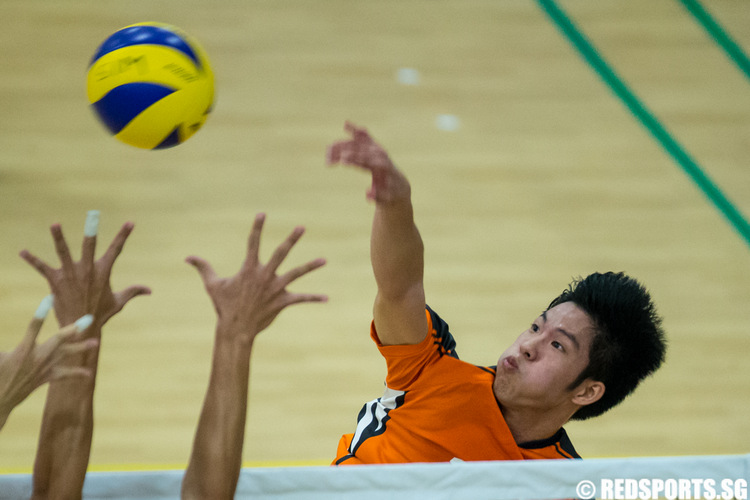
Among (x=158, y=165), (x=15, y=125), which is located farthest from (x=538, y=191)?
(x=15, y=125)

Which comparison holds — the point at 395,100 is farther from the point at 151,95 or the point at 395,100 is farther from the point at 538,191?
the point at 151,95

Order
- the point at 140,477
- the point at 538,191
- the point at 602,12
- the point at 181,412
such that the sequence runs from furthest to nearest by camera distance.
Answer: the point at 602,12, the point at 538,191, the point at 181,412, the point at 140,477

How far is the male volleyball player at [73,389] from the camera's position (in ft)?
6.16

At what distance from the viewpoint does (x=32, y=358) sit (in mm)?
1783

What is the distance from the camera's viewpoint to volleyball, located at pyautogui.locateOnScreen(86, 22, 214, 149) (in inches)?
119

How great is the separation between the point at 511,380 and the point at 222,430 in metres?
1.37

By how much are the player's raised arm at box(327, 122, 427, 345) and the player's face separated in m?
0.38

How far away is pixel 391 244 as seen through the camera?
101 inches

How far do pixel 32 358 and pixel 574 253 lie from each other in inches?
163

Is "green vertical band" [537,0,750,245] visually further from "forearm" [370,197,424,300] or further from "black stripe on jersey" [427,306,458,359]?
"forearm" [370,197,424,300]

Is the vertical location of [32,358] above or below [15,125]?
below

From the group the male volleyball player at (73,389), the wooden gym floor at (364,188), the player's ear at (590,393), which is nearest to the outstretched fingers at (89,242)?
the male volleyball player at (73,389)

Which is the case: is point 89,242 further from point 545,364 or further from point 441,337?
point 545,364

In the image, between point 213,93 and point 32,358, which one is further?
point 213,93
